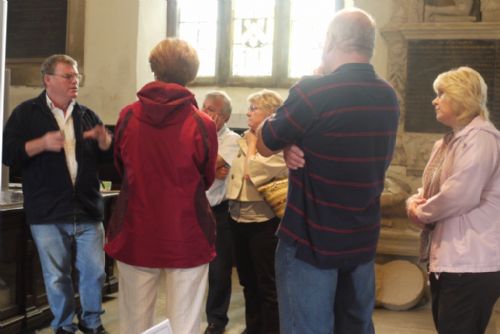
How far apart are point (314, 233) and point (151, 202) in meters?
0.73

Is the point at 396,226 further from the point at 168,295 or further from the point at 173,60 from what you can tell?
the point at 173,60

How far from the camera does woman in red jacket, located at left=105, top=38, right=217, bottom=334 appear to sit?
2.42 metres

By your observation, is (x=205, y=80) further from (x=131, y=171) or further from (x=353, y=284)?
(x=353, y=284)

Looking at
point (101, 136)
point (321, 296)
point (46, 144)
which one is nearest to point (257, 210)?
point (101, 136)

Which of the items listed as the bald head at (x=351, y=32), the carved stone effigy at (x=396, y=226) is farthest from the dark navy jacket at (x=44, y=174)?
the carved stone effigy at (x=396, y=226)

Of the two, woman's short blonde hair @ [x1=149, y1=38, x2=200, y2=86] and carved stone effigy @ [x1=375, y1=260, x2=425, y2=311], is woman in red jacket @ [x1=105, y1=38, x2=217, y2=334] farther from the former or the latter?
carved stone effigy @ [x1=375, y1=260, x2=425, y2=311]

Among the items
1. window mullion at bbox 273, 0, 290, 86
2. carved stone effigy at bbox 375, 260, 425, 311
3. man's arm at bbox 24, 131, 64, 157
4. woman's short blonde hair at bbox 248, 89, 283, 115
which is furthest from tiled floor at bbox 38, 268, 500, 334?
window mullion at bbox 273, 0, 290, 86

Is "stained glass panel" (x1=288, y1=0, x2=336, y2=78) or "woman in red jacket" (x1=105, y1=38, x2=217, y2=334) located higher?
"stained glass panel" (x1=288, y1=0, x2=336, y2=78)

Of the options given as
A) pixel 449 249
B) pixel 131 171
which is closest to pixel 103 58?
pixel 131 171

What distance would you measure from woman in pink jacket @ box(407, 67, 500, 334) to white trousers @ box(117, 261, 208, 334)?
0.99 meters

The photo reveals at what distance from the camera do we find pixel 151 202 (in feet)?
7.97

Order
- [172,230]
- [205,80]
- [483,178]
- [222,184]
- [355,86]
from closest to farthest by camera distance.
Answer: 1. [355,86]
2. [172,230]
3. [483,178]
4. [222,184]
5. [205,80]

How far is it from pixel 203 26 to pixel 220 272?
3.98 m

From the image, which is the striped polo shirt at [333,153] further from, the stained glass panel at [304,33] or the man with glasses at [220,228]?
the stained glass panel at [304,33]
